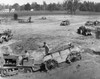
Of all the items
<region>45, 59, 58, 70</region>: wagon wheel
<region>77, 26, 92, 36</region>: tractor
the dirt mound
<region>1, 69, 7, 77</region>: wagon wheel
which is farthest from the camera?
<region>77, 26, 92, 36</region>: tractor

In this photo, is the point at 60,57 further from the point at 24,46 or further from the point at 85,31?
the point at 85,31

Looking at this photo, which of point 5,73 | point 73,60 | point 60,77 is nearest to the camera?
point 60,77

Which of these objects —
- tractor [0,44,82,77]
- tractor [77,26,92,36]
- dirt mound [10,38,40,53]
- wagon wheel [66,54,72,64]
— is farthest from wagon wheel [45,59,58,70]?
tractor [77,26,92,36]

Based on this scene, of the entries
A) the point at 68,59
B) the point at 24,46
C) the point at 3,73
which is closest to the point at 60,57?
the point at 68,59

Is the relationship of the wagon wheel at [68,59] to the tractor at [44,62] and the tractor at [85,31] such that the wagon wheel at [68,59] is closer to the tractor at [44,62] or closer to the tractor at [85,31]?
the tractor at [44,62]

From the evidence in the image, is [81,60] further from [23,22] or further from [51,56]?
[23,22]

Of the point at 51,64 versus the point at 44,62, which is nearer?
the point at 51,64

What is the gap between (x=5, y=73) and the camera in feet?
49.4

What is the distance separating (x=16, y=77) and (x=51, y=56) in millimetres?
3207

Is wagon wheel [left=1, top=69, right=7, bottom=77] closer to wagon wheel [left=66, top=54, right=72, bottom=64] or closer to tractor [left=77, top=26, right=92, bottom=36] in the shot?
wagon wheel [left=66, top=54, right=72, bottom=64]

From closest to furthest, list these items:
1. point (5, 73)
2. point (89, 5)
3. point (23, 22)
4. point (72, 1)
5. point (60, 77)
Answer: point (60, 77), point (5, 73), point (23, 22), point (72, 1), point (89, 5)

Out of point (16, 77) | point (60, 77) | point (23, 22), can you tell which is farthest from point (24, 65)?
point (23, 22)

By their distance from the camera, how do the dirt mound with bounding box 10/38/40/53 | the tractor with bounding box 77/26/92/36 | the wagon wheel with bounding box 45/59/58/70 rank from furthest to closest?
the tractor with bounding box 77/26/92/36, the dirt mound with bounding box 10/38/40/53, the wagon wheel with bounding box 45/59/58/70

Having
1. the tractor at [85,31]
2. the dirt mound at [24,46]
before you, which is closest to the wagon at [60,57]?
the dirt mound at [24,46]
